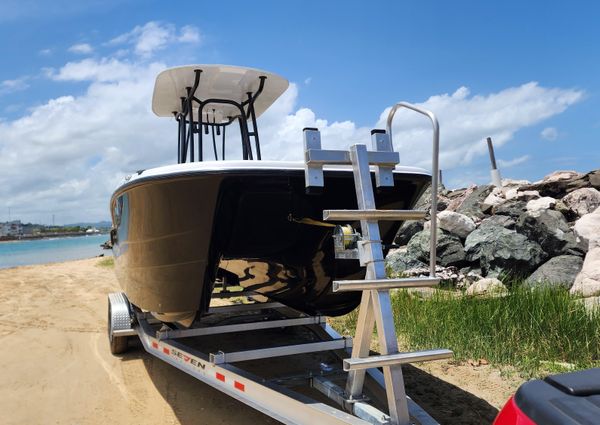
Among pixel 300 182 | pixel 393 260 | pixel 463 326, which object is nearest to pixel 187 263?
pixel 300 182

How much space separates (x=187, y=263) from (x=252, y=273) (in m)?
0.95

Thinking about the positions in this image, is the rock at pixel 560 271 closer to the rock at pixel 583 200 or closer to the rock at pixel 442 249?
the rock at pixel 442 249

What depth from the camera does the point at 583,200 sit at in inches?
385

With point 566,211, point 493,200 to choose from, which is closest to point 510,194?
point 493,200

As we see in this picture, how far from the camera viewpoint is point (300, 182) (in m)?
3.21

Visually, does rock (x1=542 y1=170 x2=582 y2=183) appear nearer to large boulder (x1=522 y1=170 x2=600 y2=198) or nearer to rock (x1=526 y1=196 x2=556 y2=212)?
large boulder (x1=522 y1=170 x2=600 y2=198)

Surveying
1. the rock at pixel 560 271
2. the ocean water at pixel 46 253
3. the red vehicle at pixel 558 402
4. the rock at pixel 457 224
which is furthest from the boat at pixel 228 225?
the ocean water at pixel 46 253

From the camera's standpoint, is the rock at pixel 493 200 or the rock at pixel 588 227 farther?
the rock at pixel 493 200

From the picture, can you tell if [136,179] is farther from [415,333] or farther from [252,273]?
[415,333]

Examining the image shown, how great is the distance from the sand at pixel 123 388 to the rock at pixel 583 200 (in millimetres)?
6846

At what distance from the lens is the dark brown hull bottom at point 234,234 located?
3062mm

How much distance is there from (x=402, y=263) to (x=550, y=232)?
2.45 metres

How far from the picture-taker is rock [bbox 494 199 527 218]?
976 centimetres

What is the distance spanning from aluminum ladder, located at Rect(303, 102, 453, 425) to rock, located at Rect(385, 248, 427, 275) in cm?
578
